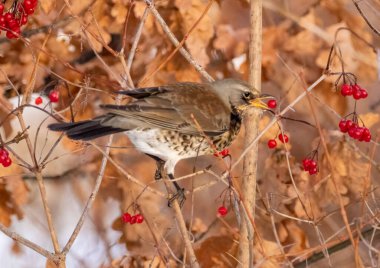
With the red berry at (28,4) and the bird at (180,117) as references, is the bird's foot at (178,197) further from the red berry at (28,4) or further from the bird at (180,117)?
the red berry at (28,4)

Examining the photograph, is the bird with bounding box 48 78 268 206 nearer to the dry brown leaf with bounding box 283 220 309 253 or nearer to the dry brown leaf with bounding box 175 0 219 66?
the dry brown leaf with bounding box 175 0 219 66

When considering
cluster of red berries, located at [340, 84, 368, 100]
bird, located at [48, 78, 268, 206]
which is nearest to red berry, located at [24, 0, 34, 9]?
bird, located at [48, 78, 268, 206]

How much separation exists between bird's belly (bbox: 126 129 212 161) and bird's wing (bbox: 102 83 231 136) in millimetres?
29

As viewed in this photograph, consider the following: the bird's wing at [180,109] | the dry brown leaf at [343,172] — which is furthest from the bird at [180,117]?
the dry brown leaf at [343,172]

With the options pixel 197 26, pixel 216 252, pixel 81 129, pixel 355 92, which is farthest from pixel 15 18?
pixel 216 252

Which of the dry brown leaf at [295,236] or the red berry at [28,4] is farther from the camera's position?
the dry brown leaf at [295,236]

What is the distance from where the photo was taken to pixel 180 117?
2.14 metres

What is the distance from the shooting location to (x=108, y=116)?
200cm

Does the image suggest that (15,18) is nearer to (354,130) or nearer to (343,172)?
(354,130)

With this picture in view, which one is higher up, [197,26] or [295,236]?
[197,26]

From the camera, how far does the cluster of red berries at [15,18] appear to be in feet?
6.74

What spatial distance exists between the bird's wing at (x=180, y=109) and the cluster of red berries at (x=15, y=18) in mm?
380

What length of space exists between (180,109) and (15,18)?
544 millimetres

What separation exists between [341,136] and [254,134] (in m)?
→ 0.77
